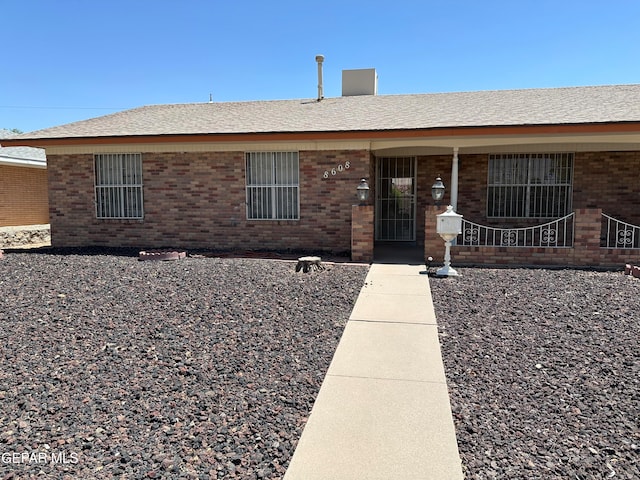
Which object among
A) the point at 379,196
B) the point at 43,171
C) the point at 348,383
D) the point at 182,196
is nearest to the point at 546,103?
the point at 379,196

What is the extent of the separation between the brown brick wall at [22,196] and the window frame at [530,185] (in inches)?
639

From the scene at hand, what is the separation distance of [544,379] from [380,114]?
28.9ft

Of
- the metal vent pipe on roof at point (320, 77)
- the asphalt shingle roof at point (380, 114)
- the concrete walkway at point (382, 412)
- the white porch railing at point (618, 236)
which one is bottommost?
the concrete walkway at point (382, 412)

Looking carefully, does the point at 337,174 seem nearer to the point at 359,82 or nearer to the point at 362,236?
the point at 362,236

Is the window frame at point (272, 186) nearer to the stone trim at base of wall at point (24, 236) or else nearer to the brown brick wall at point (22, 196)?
the stone trim at base of wall at point (24, 236)

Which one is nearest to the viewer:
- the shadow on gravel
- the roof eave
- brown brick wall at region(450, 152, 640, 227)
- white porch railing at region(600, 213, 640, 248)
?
the roof eave

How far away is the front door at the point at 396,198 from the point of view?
12.4 meters

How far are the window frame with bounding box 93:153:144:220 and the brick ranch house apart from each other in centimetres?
3

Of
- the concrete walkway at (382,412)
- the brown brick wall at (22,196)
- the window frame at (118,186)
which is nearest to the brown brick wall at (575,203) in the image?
the concrete walkway at (382,412)

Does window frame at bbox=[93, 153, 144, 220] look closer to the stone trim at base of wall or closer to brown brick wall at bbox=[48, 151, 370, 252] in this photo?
brown brick wall at bbox=[48, 151, 370, 252]

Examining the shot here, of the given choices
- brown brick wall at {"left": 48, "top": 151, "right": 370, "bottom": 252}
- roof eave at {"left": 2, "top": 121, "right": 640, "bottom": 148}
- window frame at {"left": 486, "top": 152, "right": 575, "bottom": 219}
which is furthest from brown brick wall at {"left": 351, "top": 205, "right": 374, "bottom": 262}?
window frame at {"left": 486, "top": 152, "right": 575, "bottom": 219}

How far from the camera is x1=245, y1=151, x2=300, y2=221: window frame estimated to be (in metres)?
10.6

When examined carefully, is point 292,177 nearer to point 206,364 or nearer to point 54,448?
point 206,364

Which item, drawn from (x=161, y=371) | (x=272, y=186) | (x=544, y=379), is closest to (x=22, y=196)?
(x=272, y=186)
